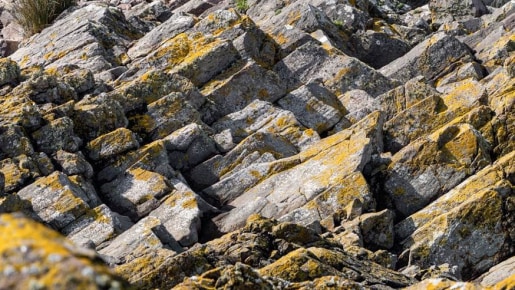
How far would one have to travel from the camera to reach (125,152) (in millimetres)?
26297

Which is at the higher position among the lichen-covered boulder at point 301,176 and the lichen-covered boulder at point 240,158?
the lichen-covered boulder at point 240,158

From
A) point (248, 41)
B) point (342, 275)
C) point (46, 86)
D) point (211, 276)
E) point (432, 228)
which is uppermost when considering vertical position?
point (46, 86)

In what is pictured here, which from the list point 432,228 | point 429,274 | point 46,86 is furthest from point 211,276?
point 46,86

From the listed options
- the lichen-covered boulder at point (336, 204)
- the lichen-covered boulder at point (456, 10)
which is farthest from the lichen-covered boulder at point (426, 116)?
the lichen-covered boulder at point (456, 10)

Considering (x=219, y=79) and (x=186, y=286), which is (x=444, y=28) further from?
(x=186, y=286)

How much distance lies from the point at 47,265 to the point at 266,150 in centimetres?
2138

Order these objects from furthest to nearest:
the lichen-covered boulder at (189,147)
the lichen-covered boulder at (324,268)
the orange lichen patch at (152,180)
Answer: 1. the lichen-covered boulder at (189,147)
2. the orange lichen patch at (152,180)
3. the lichen-covered boulder at (324,268)

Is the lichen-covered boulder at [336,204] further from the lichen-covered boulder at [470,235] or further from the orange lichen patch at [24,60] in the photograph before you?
the orange lichen patch at [24,60]

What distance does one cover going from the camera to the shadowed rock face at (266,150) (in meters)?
17.6

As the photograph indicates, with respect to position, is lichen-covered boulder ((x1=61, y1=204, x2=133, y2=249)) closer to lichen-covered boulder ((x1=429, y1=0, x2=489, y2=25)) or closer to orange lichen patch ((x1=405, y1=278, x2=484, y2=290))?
orange lichen patch ((x1=405, y1=278, x2=484, y2=290))

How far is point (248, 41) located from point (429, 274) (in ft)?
61.7

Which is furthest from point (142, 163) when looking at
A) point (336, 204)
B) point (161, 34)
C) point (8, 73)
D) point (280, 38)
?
point (280, 38)

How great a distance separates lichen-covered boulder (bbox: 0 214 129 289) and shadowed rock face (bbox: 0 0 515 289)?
6169mm

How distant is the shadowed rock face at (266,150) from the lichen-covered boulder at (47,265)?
243 inches
